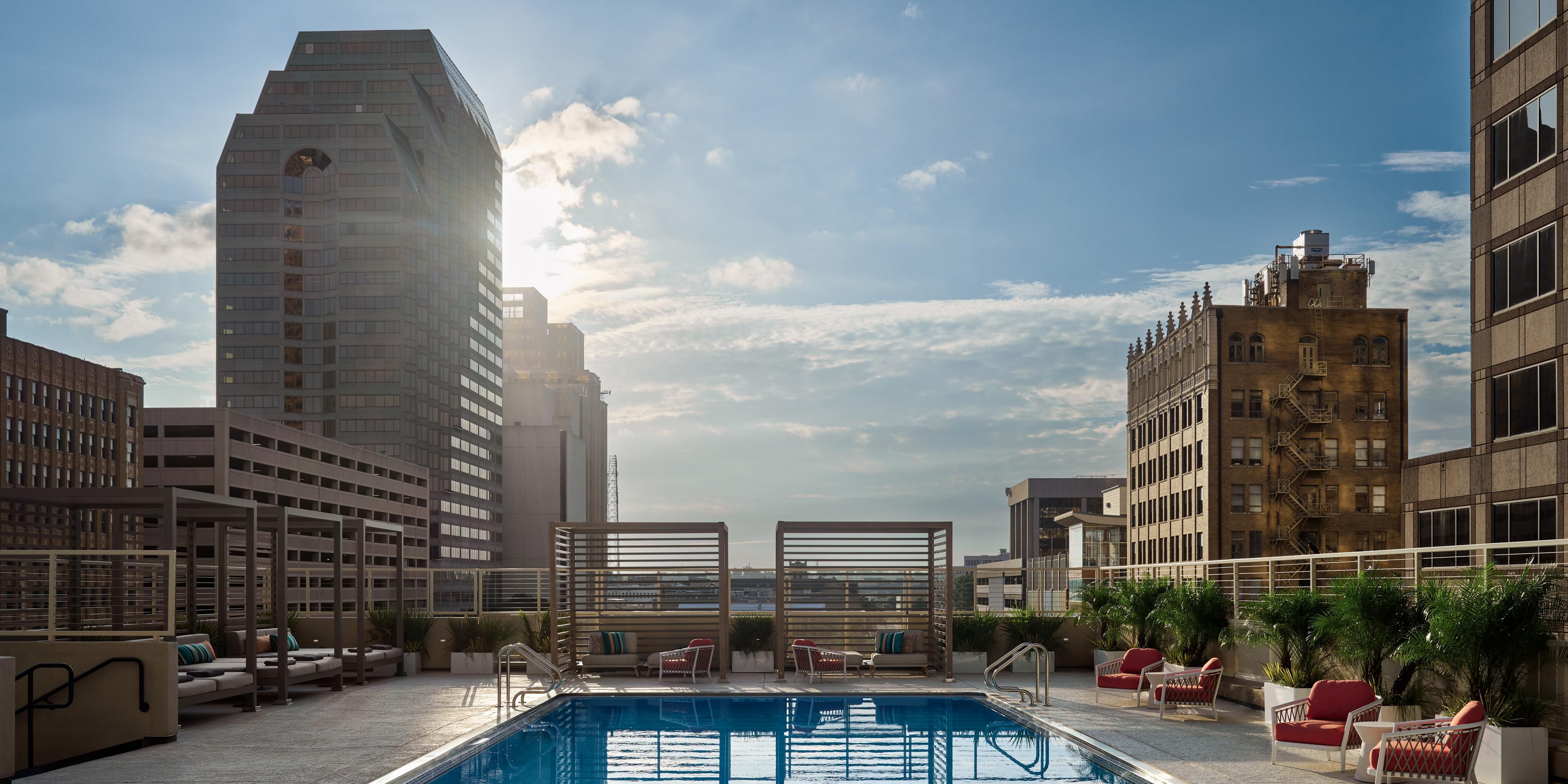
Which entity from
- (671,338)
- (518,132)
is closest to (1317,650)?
(671,338)

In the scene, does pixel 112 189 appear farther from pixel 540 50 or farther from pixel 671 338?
pixel 540 50

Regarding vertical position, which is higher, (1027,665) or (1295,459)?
(1295,459)

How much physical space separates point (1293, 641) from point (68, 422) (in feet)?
296

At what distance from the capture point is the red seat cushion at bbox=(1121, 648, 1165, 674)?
16.3m

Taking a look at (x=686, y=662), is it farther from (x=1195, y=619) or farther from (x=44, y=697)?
(x=44, y=697)

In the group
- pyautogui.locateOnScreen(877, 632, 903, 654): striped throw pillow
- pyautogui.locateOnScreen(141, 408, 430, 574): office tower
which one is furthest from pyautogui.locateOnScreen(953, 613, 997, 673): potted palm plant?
pyautogui.locateOnScreen(141, 408, 430, 574): office tower

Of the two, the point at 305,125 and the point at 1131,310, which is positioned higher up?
the point at 305,125

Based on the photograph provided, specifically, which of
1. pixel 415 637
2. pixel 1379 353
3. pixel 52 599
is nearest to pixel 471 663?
pixel 415 637

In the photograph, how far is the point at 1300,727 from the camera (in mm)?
10820

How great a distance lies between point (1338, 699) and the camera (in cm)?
1117

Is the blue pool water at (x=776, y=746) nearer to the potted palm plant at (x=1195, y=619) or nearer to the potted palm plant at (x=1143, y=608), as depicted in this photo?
the potted palm plant at (x=1195, y=619)

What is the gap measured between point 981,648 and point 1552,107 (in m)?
19.6

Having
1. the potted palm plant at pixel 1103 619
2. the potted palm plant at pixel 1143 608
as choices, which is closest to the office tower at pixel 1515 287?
the potted palm plant at pixel 1103 619

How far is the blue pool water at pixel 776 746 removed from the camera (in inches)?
444
